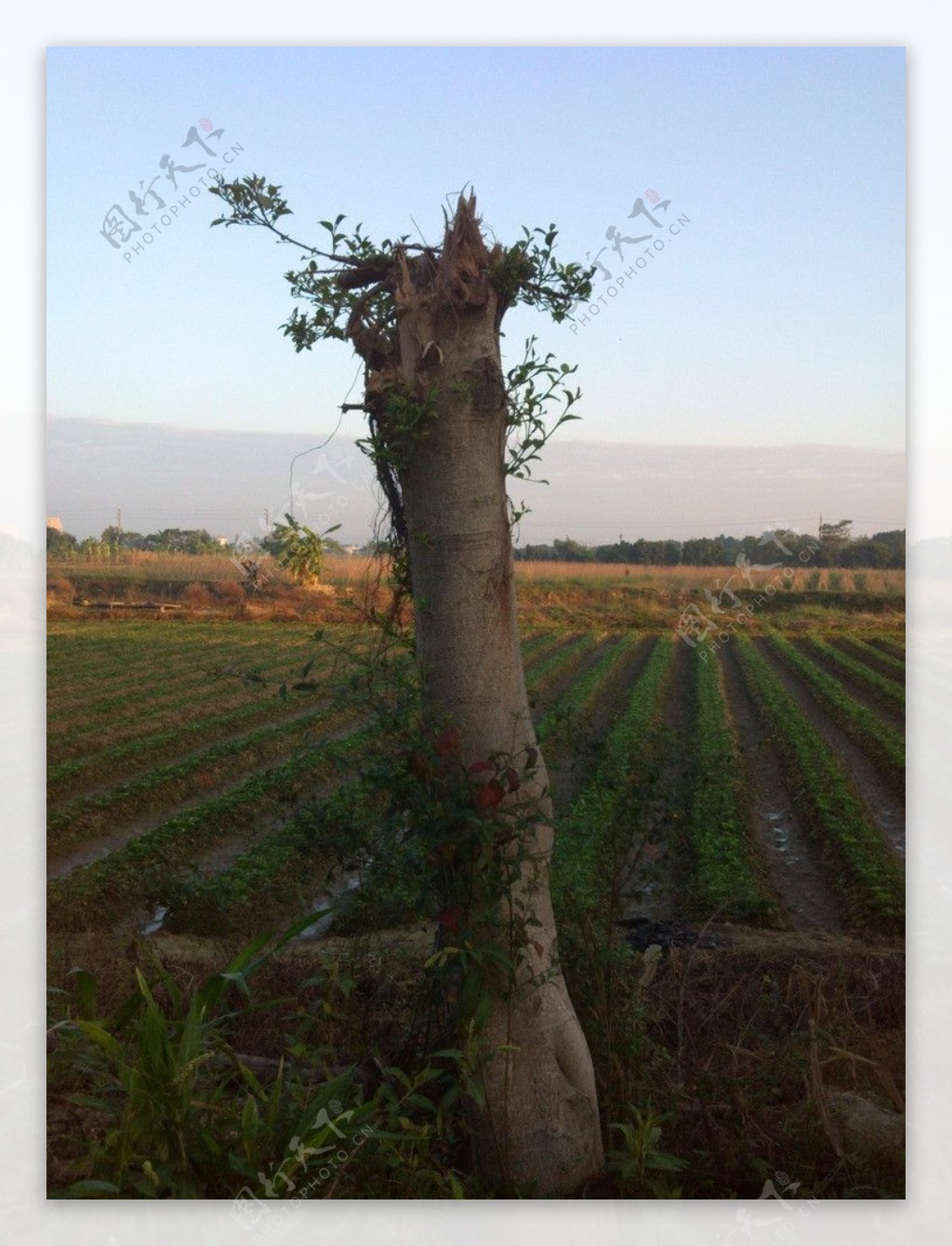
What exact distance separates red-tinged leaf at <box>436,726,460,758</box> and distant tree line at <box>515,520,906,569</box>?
64.8 inches

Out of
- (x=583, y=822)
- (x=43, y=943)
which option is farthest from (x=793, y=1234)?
(x=43, y=943)

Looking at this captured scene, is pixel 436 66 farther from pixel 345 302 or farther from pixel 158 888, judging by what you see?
pixel 158 888

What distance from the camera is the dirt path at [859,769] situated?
5438 millimetres

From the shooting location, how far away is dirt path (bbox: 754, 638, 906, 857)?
5438 mm

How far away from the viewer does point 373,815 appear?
2.81 metres

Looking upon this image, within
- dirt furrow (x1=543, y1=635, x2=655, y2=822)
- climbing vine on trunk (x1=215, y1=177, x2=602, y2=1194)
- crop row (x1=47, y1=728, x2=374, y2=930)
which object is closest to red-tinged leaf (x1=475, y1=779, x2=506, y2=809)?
climbing vine on trunk (x1=215, y1=177, x2=602, y2=1194)

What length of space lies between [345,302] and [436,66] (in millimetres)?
1013

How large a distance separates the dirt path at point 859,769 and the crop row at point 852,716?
0.05 m

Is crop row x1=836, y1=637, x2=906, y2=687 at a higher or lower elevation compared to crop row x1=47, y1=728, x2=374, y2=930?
higher

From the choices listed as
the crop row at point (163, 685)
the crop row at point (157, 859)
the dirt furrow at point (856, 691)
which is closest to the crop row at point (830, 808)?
the dirt furrow at point (856, 691)

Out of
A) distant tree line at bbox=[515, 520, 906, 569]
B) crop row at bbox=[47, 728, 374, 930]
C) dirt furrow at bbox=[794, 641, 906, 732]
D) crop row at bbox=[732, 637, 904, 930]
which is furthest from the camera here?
dirt furrow at bbox=[794, 641, 906, 732]

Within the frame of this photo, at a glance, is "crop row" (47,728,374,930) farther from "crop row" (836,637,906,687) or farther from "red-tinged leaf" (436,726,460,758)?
"crop row" (836,637,906,687)

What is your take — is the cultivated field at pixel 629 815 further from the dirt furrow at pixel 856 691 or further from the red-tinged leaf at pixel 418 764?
the red-tinged leaf at pixel 418 764

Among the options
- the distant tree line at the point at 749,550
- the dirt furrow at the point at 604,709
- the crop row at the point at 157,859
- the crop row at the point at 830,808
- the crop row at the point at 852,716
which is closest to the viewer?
the distant tree line at the point at 749,550
